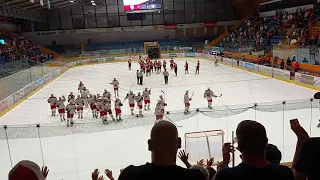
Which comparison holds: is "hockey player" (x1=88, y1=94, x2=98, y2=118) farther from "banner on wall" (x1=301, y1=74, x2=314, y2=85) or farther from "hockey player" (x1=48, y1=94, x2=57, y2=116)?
"banner on wall" (x1=301, y1=74, x2=314, y2=85)

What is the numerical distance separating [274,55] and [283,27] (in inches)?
275

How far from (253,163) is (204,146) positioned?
5823mm

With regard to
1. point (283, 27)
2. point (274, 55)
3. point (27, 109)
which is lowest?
point (27, 109)

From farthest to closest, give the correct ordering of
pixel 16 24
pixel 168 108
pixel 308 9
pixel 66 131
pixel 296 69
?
1. pixel 16 24
2. pixel 308 9
3. pixel 296 69
4. pixel 168 108
5. pixel 66 131

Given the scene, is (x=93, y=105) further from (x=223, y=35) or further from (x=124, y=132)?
(x=223, y=35)

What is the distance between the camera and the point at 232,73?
23766mm

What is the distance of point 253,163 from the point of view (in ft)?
6.57

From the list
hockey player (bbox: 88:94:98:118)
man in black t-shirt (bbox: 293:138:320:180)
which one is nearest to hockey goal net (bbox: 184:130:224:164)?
man in black t-shirt (bbox: 293:138:320:180)

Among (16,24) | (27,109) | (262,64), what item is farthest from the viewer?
(16,24)

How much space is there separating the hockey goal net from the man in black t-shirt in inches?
214

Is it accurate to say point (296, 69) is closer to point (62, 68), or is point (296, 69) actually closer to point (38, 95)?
point (38, 95)

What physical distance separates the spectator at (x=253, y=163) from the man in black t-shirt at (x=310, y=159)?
0.18 m

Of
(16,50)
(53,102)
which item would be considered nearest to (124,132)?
(53,102)

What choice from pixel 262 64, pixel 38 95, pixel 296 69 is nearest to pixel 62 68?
pixel 38 95
